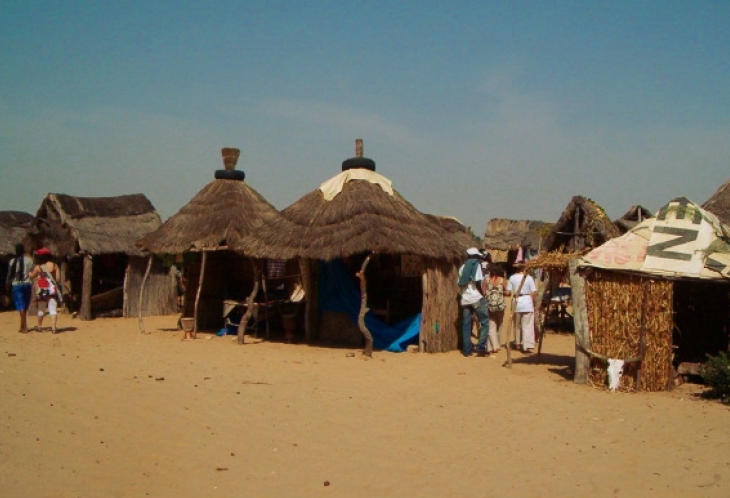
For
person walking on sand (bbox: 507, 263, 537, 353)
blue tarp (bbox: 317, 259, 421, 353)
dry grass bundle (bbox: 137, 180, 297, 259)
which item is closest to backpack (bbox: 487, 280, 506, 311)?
person walking on sand (bbox: 507, 263, 537, 353)

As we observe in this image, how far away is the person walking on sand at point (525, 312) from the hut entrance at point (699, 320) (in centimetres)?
236

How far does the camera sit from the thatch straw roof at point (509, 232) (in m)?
28.1

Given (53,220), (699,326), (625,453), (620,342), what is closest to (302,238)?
(620,342)

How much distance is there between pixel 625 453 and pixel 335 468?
8.58 ft

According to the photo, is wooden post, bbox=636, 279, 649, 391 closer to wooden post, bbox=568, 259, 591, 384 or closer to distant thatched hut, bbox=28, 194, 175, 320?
wooden post, bbox=568, 259, 591, 384

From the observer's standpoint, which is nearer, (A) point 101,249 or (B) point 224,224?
(B) point 224,224

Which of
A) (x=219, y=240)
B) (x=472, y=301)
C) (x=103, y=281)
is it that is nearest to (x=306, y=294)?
(x=219, y=240)

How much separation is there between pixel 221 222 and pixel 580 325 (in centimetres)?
779

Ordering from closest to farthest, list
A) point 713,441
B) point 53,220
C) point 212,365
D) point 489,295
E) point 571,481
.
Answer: point 571,481, point 713,441, point 212,365, point 489,295, point 53,220

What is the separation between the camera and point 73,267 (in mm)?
19422

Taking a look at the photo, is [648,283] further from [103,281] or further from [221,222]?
[103,281]

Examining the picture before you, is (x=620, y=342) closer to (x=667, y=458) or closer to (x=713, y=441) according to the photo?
(x=713, y=441)

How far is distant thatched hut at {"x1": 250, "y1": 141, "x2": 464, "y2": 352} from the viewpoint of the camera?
12.3 meters

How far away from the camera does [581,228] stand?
51.3 ft
